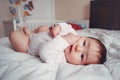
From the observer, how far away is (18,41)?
83 cm

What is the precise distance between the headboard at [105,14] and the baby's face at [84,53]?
4.87ft

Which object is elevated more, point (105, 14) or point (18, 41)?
point (105, 14)

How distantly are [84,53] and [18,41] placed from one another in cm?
40

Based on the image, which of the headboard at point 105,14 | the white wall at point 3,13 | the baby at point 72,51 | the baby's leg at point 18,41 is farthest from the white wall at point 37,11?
the baby at point 72,51

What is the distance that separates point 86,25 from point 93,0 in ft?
1.37

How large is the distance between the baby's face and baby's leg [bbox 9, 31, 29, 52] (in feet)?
0.94

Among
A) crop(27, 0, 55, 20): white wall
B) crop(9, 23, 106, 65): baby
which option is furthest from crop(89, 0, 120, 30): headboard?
crop(9, 23, 106, 65): baby

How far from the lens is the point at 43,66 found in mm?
581

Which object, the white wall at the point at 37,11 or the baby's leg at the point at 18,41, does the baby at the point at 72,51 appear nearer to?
the baby's leg at the point at 18,41

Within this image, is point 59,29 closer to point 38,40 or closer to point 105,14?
point 38,40

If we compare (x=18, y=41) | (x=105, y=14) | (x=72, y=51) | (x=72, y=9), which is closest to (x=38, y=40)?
(x=18, y=41)

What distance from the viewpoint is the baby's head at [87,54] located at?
0.67 m

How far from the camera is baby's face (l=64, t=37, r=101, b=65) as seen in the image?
673 mm

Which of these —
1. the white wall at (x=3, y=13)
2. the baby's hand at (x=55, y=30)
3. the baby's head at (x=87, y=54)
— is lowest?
the baby's head at (x=87, y=54)
